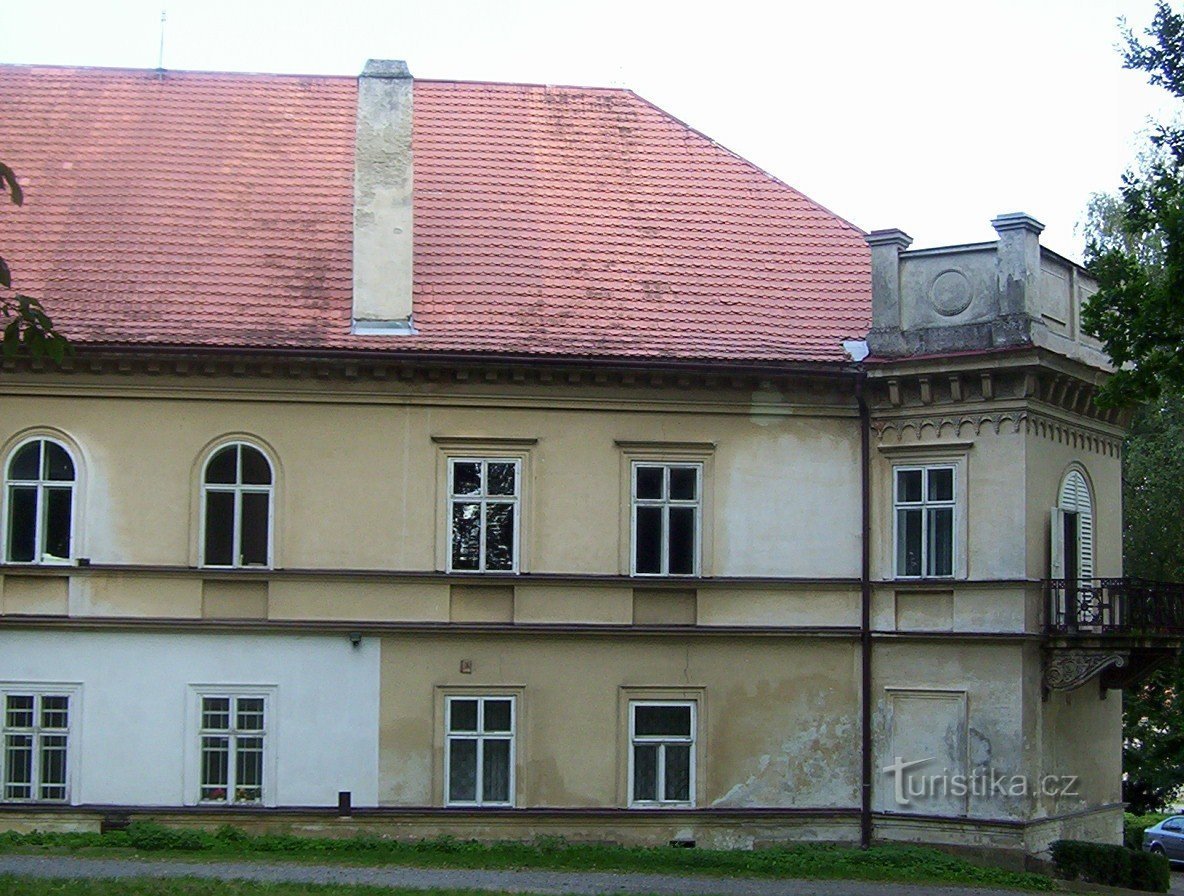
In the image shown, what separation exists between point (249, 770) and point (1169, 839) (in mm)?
25197

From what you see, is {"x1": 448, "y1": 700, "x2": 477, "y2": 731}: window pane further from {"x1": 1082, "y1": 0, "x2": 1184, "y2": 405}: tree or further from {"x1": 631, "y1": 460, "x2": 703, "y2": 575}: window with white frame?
{"x1": 1082, "y1": 0, "x2": 1184, "y2": 405}: tree

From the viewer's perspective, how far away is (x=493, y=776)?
19.2m

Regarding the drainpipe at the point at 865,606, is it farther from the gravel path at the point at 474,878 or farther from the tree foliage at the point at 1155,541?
the tree foliage at the point at 1155,541

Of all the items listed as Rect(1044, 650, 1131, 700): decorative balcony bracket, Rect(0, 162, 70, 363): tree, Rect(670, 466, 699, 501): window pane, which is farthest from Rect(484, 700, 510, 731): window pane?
Rect(0, 162, 70, 363): tree

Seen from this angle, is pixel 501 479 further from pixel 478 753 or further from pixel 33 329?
pixel 33 329

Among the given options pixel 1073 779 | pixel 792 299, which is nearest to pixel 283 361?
pixel 792 299

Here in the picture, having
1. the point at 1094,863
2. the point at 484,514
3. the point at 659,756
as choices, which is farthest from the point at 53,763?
the point at 1094,863

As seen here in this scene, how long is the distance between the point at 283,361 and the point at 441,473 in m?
2.40

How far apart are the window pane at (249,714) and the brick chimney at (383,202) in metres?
4.77

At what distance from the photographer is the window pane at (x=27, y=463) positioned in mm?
19188

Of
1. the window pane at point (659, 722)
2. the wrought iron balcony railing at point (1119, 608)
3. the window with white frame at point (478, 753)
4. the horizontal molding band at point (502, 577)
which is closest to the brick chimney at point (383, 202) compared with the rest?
the horizontal molding band at point (502, 577)

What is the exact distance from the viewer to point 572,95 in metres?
24.1

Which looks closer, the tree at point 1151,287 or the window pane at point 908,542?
the tree at point 1151,287

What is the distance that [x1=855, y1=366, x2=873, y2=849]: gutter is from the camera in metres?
19.5
